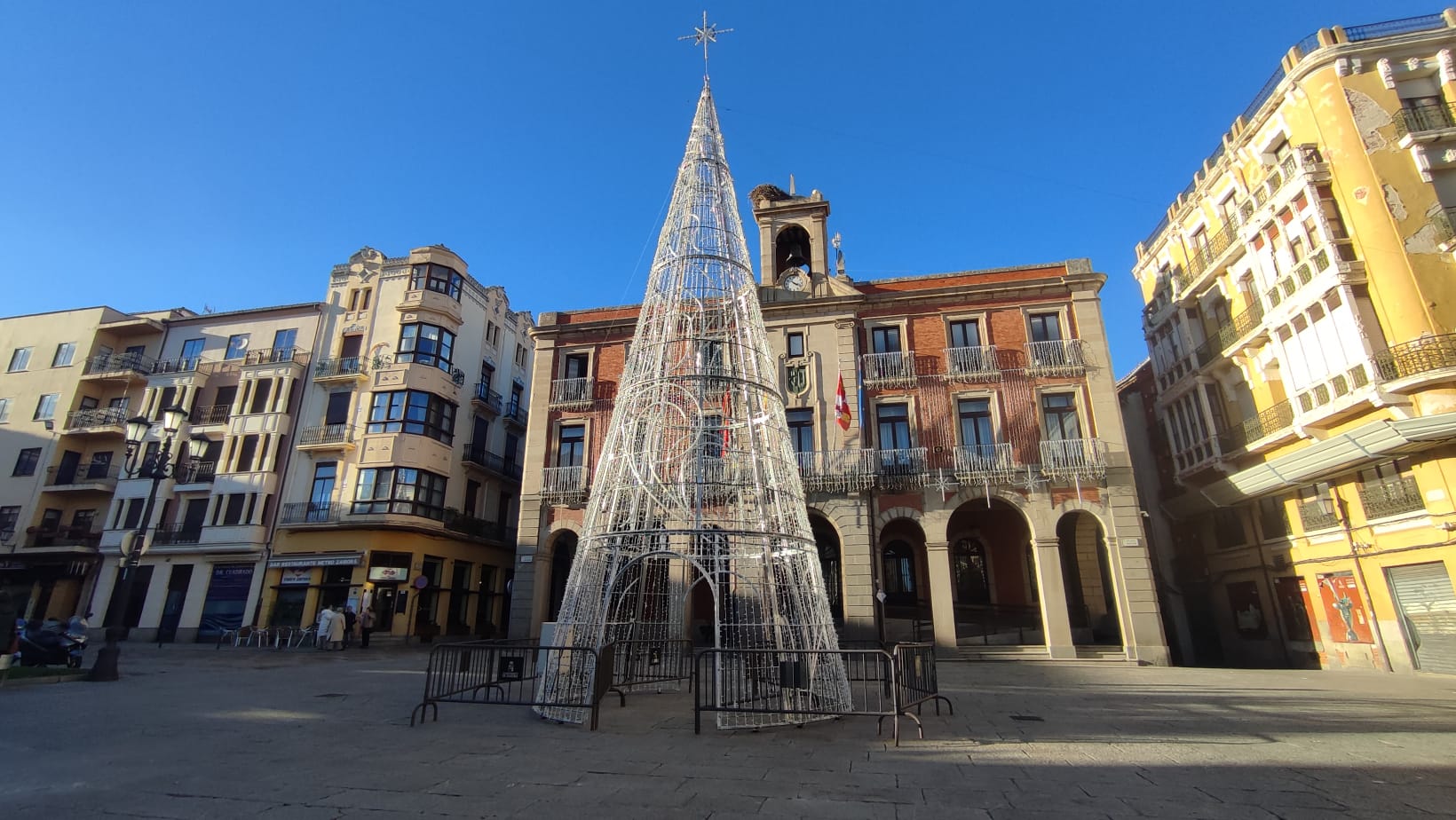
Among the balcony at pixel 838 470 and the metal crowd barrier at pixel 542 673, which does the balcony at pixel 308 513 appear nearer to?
the balcony at pixel 838 470

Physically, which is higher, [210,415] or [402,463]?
[210,415]

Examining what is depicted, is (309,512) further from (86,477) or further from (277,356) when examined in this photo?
(86,477)

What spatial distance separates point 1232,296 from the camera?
2211 cm

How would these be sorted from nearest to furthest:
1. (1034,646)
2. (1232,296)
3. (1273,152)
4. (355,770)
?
1. (355,770)
2. (1034,646)
3. (1273,152)
4. (1232,296)

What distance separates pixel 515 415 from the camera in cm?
3388

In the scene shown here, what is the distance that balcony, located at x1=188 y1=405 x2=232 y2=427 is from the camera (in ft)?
94.8

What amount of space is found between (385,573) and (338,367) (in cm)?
959

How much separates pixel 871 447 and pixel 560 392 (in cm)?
1161

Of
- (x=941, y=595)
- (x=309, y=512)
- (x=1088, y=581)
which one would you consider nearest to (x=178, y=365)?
(x=309, y=512)

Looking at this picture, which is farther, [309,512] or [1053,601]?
[309,512]

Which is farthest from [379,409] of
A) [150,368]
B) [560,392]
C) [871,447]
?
[871,447]

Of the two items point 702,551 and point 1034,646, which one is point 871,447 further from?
point 702,551

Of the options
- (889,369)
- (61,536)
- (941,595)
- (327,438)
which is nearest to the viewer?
(941,595)

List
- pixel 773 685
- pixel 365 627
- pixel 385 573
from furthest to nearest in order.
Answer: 1. pixel 385 573
2. pixel 365 627
3. pixel 773 685
